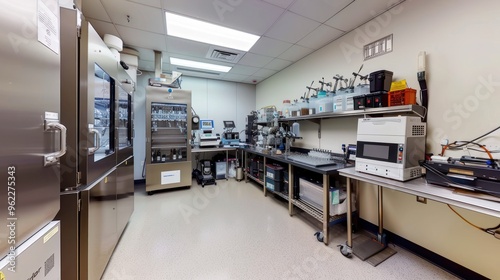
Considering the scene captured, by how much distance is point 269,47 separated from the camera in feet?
10.3

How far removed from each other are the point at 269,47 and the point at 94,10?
7.86 feet

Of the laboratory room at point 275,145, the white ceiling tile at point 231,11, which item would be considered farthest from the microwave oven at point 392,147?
the white ceiling tile at point 231,11

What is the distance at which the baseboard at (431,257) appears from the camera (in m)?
1.63

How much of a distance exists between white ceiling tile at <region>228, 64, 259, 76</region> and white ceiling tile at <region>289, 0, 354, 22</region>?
1.95 metres

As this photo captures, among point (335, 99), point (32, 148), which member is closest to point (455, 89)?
point (335, 99)

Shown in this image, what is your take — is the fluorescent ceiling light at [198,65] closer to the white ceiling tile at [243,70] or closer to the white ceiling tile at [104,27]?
the white ceiling tile at [243,70]

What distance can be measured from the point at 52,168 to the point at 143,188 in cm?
362

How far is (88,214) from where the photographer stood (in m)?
1.29

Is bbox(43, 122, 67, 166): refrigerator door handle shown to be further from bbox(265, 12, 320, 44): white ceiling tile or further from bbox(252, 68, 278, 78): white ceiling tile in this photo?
bbox(252, 68, 278, 78): white ceiling tile

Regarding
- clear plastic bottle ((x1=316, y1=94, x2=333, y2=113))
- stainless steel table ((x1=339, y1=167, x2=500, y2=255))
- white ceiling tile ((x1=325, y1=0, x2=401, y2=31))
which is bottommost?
stainless steel table ((x1=339, y1=167, x2=500, y2=255))

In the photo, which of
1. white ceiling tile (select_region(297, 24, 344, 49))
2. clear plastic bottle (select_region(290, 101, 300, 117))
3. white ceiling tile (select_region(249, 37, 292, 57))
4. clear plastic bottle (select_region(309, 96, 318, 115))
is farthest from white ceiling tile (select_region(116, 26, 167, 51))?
clear plastic bottle (select_region(309, 96, 318, 115))

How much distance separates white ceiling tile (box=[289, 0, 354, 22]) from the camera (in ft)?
6.77

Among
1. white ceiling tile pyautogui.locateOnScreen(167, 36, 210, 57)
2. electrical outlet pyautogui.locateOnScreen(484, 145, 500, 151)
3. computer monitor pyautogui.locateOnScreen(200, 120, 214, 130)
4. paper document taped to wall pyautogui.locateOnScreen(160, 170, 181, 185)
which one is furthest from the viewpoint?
computer monitor pyautogui.locateOnScreen(200, 120, 214, 130)

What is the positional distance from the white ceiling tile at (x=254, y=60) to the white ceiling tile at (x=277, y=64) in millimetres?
121
